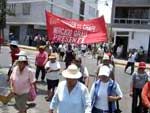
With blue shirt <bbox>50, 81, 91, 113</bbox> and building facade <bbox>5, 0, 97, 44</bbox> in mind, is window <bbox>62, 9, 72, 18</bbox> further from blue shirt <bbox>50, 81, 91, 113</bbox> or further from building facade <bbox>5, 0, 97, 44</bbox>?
blue shirt <bbox>50, 81, 91, 113</bbox>

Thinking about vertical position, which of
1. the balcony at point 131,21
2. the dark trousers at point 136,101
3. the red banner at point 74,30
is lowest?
the dark trousers at point 136,101

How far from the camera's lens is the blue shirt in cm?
712

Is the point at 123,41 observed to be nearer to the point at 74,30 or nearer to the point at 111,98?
the point at 74,30

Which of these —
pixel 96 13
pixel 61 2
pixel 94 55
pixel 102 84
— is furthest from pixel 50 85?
pixel 96 13

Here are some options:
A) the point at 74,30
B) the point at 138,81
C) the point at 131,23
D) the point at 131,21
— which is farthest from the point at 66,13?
the point at 138,81

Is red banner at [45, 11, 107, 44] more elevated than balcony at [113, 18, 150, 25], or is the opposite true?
balcony at [113, 18, 150, 25]

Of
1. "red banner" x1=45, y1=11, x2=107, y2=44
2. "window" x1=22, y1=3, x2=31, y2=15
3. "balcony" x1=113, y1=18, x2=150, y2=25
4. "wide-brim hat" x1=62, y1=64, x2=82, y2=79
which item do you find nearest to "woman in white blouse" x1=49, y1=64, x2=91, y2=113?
"wide-brim hat" x1=62, y1=64, x2=82, y2=79

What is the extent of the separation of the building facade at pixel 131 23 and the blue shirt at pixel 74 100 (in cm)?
4280

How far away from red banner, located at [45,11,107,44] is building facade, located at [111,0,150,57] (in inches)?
1241

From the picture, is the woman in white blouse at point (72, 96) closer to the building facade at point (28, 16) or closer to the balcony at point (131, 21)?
the balcony at point (131, 21)

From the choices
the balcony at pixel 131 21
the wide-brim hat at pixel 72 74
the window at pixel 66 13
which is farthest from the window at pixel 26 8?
the wide-brim hat at pixel 72 74

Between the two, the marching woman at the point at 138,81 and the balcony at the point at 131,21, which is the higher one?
the balcony at the point at 131,21

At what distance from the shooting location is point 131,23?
51938 millimetres

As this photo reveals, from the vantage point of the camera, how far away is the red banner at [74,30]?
17797mm
